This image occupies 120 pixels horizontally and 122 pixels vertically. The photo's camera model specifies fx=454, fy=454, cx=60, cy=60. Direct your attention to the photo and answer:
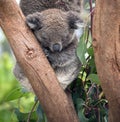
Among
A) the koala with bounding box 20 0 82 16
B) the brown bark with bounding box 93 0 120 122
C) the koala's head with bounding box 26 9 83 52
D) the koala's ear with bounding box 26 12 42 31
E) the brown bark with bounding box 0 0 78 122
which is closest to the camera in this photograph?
the brown bark with bounding box 93 0 120 122

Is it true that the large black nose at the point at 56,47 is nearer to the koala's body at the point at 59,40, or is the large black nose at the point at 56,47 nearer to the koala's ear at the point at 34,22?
the koala's body at the point at 59,40

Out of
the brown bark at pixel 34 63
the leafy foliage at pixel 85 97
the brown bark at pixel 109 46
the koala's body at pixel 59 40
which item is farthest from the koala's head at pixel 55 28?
the brown bark at pixel 109 46

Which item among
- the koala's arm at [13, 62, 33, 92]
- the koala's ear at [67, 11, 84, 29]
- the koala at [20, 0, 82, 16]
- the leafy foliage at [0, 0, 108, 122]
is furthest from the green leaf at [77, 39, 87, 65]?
the koala at [20, 0, 82, 16]

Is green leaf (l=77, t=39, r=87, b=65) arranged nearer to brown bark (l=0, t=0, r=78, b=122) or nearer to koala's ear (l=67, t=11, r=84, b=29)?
brown bark (l=0, t=0, r=78, b=122)

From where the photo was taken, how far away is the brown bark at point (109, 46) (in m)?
1.67

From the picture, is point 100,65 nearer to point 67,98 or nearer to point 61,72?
point 67,98

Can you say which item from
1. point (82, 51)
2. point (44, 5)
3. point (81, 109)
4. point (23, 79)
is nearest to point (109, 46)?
point (82, 51)

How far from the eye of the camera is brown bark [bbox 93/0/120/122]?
1.67m

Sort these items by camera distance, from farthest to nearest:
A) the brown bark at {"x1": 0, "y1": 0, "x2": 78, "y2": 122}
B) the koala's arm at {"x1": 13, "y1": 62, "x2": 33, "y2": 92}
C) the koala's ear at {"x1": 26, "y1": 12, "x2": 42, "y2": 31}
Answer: the koala's arm at {"x1": 13, "y1": 62, "x2": 33, "y2": 92}
the koala's ear at {"x1": 26, "y1": 12, "x2": 42, "y2": 31}
the brown bark at {"x1": 0, "y1": 0, "x2": 78, "y2": 122}

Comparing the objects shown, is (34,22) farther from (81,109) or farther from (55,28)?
(81,109)

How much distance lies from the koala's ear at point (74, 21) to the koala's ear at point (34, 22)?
0.50 feet

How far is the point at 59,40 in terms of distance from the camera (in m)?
2.27

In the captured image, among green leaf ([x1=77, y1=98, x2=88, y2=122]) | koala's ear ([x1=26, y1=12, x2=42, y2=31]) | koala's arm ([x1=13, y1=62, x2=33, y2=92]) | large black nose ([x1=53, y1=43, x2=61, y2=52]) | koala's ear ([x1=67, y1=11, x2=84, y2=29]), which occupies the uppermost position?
koala's ear ([x1=26, y1=12, x2=42, y2=31])

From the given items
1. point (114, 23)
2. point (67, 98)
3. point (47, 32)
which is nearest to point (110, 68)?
point (114, 23)
